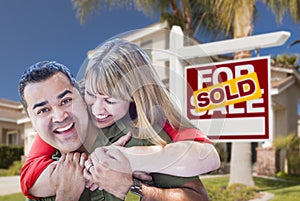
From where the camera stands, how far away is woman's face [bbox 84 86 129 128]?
1.62 meters

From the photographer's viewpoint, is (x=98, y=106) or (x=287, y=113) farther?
(x=287, y=113)

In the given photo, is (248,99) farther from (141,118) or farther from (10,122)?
(10,122)

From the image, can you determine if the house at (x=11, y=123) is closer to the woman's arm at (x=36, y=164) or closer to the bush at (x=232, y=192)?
the bush at (x=232, y=192)

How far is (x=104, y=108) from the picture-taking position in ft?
5.42

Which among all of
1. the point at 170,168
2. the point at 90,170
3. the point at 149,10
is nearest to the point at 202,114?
the point at 170,168

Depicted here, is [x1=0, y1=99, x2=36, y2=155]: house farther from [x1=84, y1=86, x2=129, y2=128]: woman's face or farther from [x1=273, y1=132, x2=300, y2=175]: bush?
[x1=84, y1=86, x2=129, y2=128]: woman's face

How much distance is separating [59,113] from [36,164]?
0.27 m

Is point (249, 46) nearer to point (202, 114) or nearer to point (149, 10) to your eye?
point (202, 114)

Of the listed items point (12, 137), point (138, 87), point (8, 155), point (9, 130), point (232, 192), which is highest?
point (138, 87)

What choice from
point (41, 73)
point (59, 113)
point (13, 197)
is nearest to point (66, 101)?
point (59, 113)

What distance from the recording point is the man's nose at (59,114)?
1751 millimetres

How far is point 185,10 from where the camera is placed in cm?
1030

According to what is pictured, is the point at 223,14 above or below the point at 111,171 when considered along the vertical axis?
above

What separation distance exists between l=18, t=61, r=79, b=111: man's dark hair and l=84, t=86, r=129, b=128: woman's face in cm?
13
